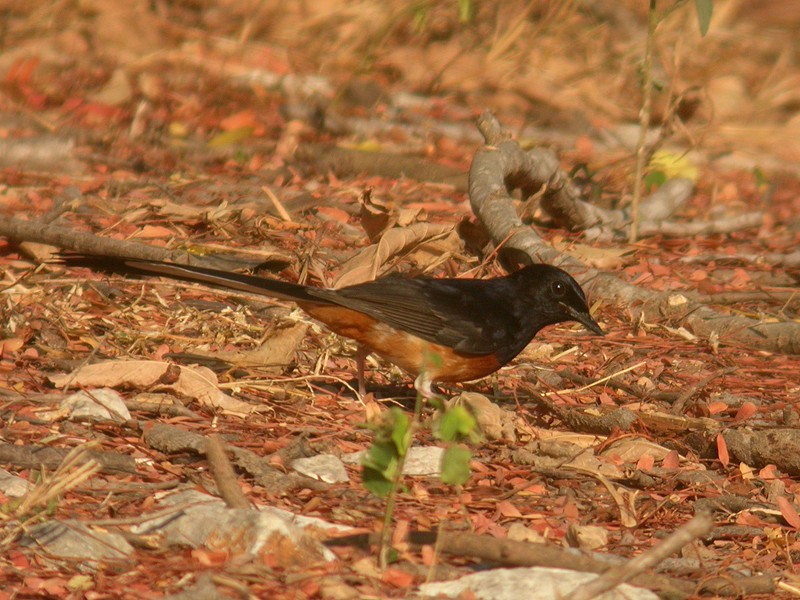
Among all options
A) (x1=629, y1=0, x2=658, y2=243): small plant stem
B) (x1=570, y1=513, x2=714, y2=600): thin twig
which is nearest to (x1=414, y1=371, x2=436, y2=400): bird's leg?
(x1=570, y1=513, x2=714, y2=600): thin twig

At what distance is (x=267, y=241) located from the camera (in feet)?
21.6

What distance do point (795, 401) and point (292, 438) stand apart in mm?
2409

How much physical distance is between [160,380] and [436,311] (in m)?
1.27

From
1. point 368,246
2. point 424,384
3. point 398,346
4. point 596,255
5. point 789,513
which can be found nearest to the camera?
point 789,513

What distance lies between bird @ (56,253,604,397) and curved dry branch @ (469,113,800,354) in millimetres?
966

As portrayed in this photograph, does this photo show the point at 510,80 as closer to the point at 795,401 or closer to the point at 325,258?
the point at 325,258

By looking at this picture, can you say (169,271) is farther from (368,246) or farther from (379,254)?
(368,246)

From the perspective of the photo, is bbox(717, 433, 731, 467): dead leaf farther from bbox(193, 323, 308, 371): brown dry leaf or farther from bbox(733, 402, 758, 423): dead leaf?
bbox(193, 323, 308, 371): brown dry leaf

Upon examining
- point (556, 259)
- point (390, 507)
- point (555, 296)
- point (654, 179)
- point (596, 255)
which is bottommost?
point (654, 179)

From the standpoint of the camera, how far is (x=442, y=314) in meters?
5.16

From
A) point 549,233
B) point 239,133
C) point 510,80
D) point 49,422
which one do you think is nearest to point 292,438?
point 49,422

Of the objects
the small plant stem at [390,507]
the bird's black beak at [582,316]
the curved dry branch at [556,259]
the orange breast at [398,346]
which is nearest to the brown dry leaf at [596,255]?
the curved dry branch at [556,259]

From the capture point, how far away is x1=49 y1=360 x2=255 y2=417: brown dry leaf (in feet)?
15.1

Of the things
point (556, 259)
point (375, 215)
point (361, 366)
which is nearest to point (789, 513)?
point (361, 366)
